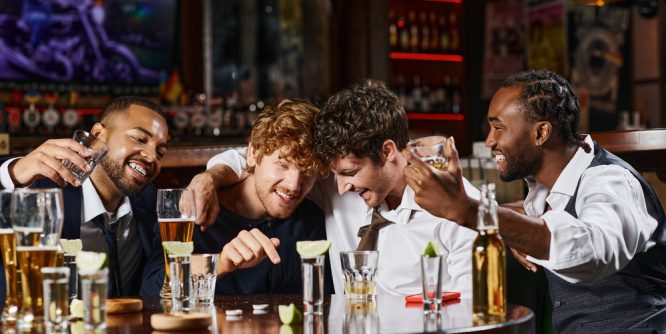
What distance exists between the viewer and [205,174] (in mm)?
2789

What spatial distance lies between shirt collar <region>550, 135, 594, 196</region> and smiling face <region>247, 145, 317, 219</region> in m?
0.72

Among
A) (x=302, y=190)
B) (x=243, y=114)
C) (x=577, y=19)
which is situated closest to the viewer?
(x=302, y=190)

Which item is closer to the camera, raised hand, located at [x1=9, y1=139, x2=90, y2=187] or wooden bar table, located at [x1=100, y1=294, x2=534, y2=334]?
wooden bar table, located at [x1=100, y1=294, x2=534, y2=334]

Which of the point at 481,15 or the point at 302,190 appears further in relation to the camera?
the point at 481,15

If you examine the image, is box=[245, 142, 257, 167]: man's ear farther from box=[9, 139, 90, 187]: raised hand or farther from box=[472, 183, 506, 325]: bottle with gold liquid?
box=[472, 183, 506, 325]: bottle with gold liquid

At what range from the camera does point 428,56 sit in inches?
327

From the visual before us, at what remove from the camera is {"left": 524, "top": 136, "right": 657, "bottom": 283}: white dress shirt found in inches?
80.4

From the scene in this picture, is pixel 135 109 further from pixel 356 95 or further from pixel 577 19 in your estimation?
pixel 577 19

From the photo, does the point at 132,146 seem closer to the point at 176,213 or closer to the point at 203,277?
the point at 176,213

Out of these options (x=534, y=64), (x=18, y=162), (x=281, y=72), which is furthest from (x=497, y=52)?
(x=18, y=162)

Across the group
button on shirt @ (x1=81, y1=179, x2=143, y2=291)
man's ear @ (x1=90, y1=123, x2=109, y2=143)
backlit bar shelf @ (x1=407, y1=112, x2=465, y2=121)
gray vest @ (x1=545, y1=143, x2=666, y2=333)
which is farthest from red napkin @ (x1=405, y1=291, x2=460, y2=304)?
backlit bar shelf @ (x1=407, y1=112, x2=465, y2=121)

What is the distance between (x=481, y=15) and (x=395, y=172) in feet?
19.1

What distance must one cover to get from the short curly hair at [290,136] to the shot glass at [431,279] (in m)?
0.85

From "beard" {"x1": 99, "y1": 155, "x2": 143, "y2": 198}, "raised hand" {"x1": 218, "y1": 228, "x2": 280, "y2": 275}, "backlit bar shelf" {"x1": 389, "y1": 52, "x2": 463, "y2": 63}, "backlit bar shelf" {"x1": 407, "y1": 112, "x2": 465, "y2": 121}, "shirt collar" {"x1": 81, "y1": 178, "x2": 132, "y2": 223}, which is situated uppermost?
"backlit bar shelf" {"x1": 389, "y1": 52, "x2": 463, "y2": 63}
